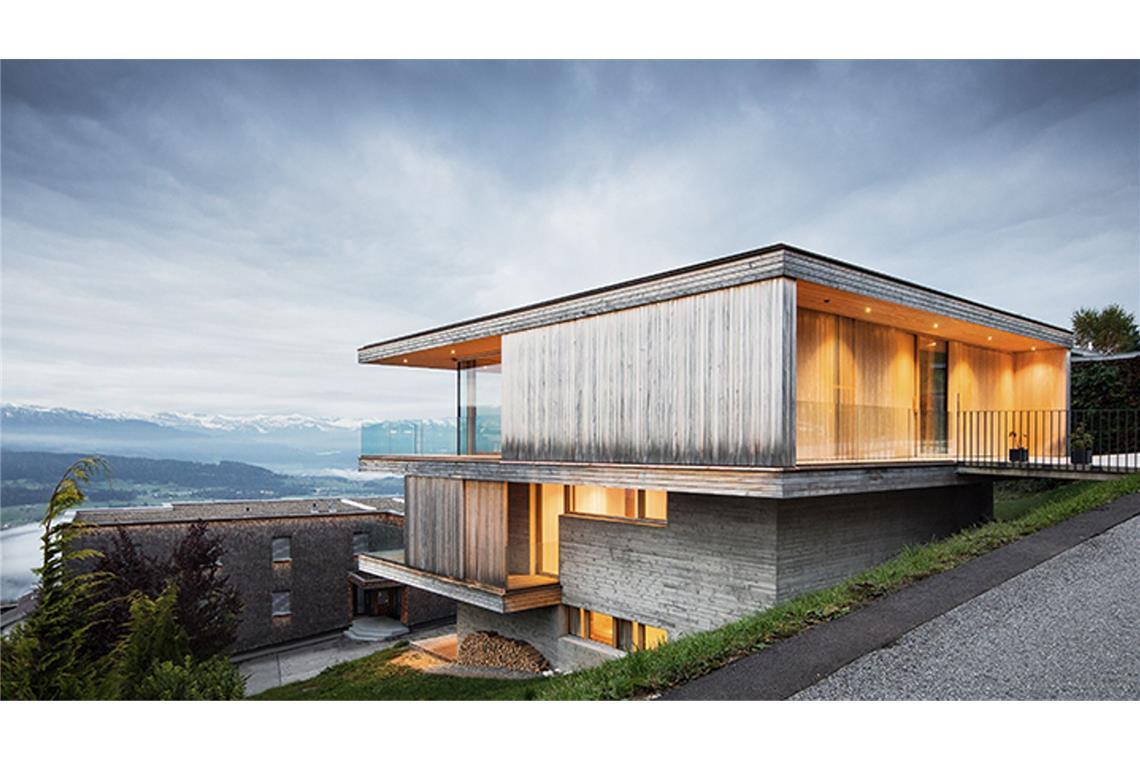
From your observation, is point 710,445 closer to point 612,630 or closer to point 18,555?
point 612,630

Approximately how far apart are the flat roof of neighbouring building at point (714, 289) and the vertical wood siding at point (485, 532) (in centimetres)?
306

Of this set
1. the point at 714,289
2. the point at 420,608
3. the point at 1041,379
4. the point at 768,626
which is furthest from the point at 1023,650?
the point at 420,608

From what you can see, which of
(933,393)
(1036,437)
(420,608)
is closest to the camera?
(933,393)

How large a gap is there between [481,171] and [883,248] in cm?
2028

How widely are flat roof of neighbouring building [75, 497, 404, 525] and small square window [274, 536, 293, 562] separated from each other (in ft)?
2.86

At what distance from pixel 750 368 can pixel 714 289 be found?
1261 millimetres

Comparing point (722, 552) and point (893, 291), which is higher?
point (893, 291)

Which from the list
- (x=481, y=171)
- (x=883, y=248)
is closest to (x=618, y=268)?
(x=481, y=171)

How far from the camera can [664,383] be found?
973 cm

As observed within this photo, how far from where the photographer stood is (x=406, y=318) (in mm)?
83562

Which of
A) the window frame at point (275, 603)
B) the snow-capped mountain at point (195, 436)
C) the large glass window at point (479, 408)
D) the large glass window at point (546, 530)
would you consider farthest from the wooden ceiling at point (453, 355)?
the snow-capped mountain at point (195, 436)

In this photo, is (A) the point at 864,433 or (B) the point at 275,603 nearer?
(A) the point at 864,433

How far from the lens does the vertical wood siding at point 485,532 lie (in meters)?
Result: 12.0

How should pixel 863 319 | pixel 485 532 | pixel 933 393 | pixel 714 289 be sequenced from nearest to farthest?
pixel 714 289
pixel 863 319
pixel 485 532
pixel 933 393
